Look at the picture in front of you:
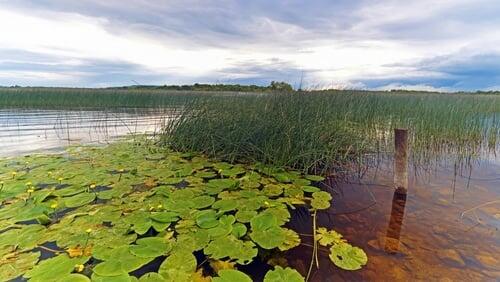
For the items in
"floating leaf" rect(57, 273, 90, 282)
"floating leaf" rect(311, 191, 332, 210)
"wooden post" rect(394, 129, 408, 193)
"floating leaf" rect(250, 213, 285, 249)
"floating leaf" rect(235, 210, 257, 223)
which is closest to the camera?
"floating leaf" rect(57, 273, 90, 282)

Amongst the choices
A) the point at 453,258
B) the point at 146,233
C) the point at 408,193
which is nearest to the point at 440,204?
the point at 408,193

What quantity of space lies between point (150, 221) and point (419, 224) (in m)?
2.72

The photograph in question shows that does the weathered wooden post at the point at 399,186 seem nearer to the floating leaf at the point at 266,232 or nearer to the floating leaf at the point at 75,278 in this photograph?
the floating leaf at the point at 266,232

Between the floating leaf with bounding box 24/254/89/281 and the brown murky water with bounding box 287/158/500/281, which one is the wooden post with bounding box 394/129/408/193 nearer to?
the brown murky water with bounding box 287/158/500/281

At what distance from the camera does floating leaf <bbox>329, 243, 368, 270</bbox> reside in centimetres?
210

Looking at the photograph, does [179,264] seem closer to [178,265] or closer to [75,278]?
[178,265]

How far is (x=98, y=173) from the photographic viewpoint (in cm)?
397

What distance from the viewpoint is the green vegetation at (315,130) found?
4609 millimetres

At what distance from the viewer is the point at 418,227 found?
9.29 feet

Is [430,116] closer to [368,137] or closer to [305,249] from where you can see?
[368,137]

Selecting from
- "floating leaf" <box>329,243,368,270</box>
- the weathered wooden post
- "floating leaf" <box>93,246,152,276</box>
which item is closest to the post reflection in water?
the weathered wooden post

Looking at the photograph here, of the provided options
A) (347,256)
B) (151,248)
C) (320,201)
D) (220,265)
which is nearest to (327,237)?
(347,256)

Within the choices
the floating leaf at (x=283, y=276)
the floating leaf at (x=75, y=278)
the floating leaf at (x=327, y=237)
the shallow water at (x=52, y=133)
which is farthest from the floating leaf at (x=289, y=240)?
the shallow water at (x=52, y=133)

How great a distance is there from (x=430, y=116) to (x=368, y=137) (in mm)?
2512
